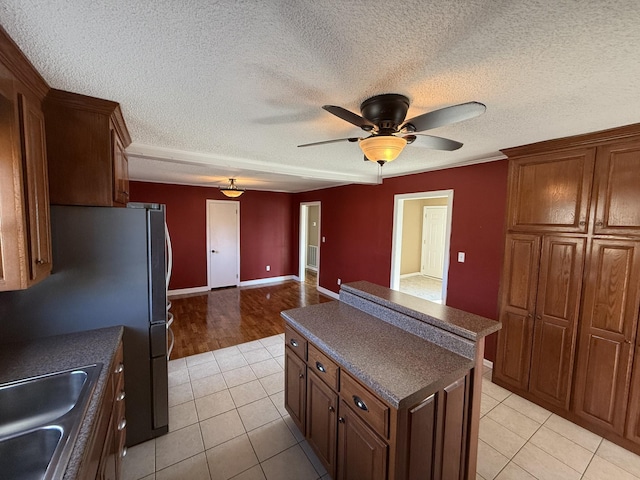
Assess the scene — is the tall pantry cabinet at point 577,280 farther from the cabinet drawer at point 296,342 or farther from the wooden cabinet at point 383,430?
the cabinet drawer at point 296,342

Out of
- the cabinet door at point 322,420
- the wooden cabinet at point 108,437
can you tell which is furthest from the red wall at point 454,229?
the wooden cabinet at point 108,437

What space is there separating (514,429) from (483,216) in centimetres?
200

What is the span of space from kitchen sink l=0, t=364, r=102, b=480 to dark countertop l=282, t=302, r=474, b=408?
1.10 m

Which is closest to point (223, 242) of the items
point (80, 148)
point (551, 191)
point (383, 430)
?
point (80, 148)

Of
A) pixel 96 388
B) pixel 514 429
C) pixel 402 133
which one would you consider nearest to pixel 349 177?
pixel 402 133

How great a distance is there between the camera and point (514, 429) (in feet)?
6.86

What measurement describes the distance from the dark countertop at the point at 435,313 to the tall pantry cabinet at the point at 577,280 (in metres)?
1.17

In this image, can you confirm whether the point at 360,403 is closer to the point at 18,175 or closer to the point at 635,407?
the point at 18,175

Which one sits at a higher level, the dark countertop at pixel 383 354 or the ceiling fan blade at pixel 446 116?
the ceiling fan blade at pixel 446 116

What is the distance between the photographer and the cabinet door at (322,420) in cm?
152

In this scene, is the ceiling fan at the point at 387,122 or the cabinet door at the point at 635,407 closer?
the ceiling fan at the point at 387,122

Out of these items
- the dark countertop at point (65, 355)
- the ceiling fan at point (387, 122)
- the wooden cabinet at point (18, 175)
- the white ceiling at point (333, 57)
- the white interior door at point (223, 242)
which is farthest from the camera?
the white interior door at point (223, 242)

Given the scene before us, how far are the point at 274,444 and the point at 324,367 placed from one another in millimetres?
863

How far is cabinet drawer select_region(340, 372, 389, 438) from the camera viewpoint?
1.17 meters
